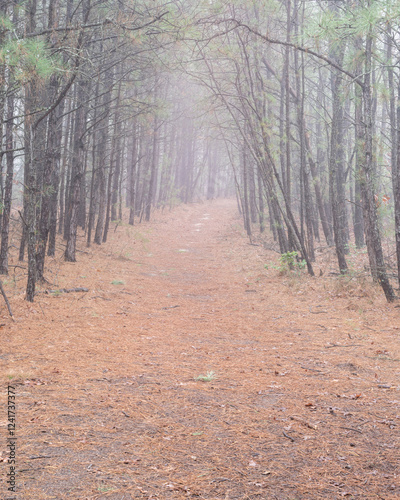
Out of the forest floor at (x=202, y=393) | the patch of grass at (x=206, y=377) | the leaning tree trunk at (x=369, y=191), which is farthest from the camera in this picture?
the leaning tree trunk at (x=369, y=191)

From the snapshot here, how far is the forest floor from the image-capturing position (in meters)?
2.62

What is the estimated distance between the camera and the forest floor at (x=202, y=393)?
2.62m

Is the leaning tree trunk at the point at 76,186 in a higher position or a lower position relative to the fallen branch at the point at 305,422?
higher

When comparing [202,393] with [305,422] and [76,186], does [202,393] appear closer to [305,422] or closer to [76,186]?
[305,422]

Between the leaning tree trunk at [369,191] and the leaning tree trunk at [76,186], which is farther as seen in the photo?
the leaning tree trunk at [76,186]

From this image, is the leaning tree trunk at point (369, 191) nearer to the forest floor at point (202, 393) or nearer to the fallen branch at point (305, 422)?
the forest floor at point (202, 393)

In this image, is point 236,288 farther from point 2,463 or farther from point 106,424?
point 2,463

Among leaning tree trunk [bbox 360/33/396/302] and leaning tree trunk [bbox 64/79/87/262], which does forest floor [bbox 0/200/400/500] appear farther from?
leaning tree trunk [bbox 64/79/87/262]

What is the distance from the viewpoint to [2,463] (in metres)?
2.57

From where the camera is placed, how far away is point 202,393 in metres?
4.11

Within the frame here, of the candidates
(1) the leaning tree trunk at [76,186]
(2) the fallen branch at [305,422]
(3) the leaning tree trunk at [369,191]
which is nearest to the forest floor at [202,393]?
(2) the fallen branch at [305,422]

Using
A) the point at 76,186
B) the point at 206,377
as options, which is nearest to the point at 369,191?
the point at 206,377

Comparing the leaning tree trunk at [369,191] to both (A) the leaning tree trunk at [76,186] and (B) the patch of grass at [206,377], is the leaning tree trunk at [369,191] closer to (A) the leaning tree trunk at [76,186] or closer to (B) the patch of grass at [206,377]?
(B) the patch of grass at [206,377]

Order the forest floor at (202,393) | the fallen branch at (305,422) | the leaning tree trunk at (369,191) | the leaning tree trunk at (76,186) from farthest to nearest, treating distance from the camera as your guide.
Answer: the leaning tree trunk at (76,186) < the leaning tree trunk at (369,191) < the fallen branch at (305,422) < the forest floor at (202,393)
